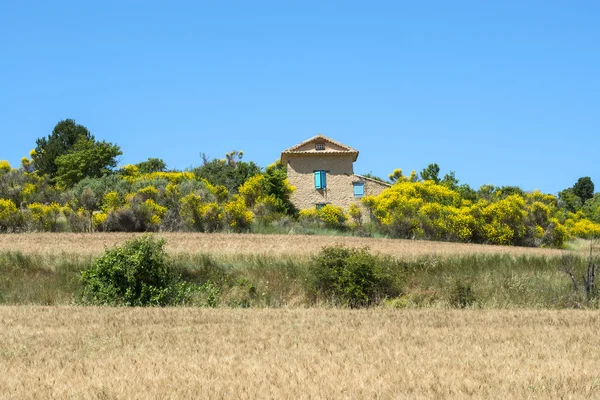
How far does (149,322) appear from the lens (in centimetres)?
1673

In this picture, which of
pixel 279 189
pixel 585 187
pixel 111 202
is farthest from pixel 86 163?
pixel 585 187

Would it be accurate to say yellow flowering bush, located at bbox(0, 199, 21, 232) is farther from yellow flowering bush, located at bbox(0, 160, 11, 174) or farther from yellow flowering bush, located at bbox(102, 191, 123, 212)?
yellow flowering bush, located at bbox(0, 160, 11, 174)

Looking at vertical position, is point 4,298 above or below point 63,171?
below

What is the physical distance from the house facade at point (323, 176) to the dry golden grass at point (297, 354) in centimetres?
4702

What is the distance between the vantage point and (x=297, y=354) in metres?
12.4

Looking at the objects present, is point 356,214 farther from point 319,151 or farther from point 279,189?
point 319,151

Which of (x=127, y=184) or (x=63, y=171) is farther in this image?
(x=63, y=171)

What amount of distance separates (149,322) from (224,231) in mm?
32563

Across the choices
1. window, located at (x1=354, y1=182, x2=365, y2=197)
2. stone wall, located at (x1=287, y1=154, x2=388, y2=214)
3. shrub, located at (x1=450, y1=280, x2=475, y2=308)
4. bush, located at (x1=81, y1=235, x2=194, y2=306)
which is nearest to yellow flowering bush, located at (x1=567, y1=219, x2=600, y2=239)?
stone wall, located at (x1=287, y1=154, x2=388, y2=214)

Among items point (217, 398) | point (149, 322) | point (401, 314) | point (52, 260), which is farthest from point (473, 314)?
point (52, 260)

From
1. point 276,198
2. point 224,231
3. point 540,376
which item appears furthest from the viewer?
point 276,198

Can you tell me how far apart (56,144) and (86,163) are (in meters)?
12.8

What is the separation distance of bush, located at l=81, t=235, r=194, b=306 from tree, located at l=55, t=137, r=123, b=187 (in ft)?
164

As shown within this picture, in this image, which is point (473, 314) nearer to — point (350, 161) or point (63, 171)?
point (350, 161)
